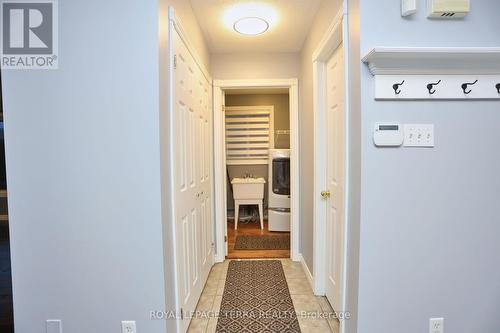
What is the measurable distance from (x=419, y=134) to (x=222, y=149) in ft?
6.79

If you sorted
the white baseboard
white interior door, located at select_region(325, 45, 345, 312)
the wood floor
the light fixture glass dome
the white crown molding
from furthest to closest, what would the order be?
the wood floor → the white baseboard → the light fixture glass dome → white interior door, located at select_region(325, 45, 345, 312) → the white crown molding

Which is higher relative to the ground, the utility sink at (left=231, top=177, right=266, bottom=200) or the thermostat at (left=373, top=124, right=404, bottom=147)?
the thermostat at (left=373, top=124, right=404, bottom=147)

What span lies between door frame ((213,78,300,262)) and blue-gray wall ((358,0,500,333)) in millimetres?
1631

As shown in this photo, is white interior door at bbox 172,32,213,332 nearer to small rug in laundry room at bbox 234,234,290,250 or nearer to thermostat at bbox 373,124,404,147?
small rug in laundry room at bbox 234,234,290,250

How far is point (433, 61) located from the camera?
4.10 ft

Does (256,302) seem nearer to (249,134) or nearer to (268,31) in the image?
(268,31)

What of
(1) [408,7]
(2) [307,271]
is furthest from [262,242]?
(1) [408,7]

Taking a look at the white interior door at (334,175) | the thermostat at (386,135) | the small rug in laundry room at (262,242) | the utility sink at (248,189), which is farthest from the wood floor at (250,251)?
the thermostat at (386,135)

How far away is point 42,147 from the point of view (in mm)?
1312

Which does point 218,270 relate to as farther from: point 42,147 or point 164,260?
point 42,147

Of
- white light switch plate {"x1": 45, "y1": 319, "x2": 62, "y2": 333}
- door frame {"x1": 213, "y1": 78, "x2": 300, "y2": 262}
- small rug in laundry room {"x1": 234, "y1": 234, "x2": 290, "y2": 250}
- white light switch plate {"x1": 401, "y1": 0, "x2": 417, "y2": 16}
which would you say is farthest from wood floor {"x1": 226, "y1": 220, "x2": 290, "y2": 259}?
white light switch plate {"x1": 401, "y1": 0, "x2": 417, "y2": 16}

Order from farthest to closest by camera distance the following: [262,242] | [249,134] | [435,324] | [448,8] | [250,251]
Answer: [249,134], [262,242], [250,251], [435,324], [448,8]

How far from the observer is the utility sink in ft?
14.0

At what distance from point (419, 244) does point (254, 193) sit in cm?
311
